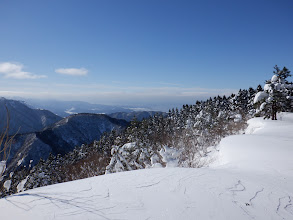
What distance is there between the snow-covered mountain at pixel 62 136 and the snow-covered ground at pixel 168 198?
89438mm

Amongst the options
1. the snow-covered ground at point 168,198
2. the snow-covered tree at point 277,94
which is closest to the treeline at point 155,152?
the snow-covered ground at point 168,198

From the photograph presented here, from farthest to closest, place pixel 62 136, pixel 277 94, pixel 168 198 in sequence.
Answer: pixel 62 136 < pixel 277 94 < pixel 168 198

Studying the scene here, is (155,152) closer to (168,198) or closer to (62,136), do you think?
(168,198)

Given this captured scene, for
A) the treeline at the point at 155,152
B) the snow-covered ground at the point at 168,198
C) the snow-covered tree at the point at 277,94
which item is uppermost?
the snow-covered tree at the point at 277,94

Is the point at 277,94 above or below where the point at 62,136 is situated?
above

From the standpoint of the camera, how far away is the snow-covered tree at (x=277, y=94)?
572 inches

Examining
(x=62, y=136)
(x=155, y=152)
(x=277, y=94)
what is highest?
(x=277, y=94)

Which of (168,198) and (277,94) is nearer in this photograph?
(168,198)

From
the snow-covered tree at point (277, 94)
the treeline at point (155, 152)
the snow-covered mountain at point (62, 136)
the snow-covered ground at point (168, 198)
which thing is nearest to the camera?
the snow-covered ground at point (168, 198)

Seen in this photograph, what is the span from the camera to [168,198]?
2.43 m

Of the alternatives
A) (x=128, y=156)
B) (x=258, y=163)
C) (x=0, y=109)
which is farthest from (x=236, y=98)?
(x=0, y=109)

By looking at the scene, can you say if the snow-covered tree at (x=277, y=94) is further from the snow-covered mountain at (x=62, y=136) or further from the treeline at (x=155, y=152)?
the snow-covered mountain at (x=62, y=136)

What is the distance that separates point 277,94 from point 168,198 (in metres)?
16.9

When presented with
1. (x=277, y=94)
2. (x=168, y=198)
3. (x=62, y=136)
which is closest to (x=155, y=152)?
(x=168, y=198)
